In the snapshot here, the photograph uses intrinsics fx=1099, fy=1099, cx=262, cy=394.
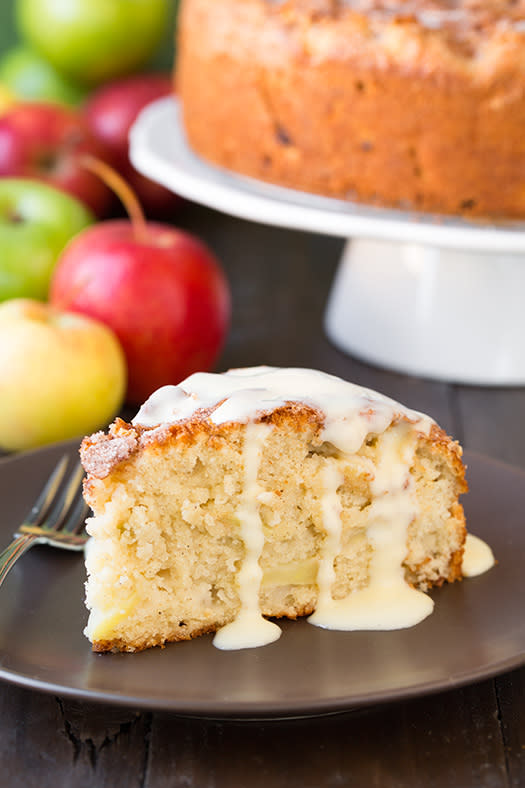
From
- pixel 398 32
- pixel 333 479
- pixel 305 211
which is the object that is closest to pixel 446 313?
pixel 305 211

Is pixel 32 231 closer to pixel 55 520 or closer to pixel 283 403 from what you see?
pixel 55 520

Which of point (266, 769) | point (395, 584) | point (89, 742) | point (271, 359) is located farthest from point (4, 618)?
point (271, 359)

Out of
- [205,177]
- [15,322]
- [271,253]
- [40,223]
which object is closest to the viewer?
[15,322]

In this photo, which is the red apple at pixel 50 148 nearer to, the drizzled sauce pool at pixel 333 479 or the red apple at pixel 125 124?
the red apple at pixel 125 124

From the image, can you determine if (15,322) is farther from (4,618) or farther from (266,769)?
(266,769)

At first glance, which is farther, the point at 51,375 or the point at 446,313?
the point at 446,313

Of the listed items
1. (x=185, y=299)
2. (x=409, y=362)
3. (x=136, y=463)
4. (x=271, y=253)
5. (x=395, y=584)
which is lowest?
(x=271, y=253)

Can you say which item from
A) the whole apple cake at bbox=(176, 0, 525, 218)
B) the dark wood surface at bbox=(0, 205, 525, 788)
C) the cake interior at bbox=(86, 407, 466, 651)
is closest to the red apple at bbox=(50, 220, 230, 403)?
the whole apple cake at bbox=(176, 0, 525, 218)
